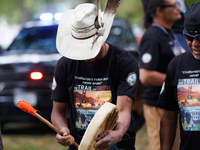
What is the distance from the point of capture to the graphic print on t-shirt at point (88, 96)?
132 inches

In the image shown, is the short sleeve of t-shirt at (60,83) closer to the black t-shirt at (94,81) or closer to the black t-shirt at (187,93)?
the black t-shirt at (94,81)

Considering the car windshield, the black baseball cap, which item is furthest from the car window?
the black baseball cap

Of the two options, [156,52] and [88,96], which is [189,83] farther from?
[156,52]

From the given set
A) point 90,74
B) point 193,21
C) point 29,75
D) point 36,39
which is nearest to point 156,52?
point 90,74

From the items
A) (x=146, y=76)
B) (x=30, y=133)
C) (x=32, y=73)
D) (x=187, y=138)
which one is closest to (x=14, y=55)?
(x=32, y=73)

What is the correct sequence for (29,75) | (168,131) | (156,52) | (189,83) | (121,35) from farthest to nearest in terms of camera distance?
(121,35) < (29,75) < (156,52) < (168,131) < (189,83)

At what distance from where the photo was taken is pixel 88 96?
11.1ft

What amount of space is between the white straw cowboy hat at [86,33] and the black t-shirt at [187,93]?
0.59 m

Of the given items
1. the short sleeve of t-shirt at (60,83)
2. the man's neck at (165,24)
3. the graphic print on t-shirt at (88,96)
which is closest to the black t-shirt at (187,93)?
the graphic print on t-shirt at (88,96)

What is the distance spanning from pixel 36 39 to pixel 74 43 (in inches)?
200

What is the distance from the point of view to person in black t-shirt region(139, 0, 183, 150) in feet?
15.5

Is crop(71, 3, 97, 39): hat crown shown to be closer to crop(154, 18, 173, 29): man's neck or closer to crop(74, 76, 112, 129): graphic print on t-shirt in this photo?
crop(74, 76, 112, 129): graphic print on t-shirt

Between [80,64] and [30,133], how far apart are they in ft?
15.9

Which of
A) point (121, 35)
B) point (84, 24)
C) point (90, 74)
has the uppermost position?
point (84, 24)
